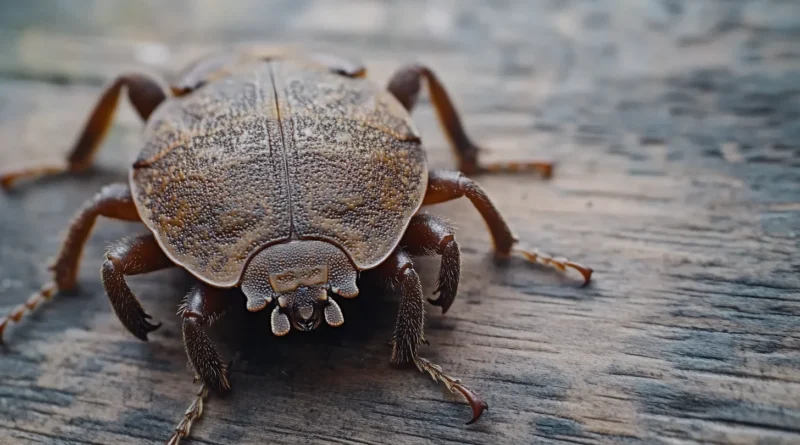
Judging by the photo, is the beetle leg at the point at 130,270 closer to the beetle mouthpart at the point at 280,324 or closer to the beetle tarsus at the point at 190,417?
the beetle tarsus at the point at 190,417

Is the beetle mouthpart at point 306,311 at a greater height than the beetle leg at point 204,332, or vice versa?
the beetle mouthpart at point 306,311

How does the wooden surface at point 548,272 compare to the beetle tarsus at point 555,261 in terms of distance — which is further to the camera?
the beetle tarsus at point 555,261

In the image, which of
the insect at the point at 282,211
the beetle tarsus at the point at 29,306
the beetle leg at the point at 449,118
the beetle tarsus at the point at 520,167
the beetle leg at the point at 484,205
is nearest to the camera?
the insect at the point at 282,211

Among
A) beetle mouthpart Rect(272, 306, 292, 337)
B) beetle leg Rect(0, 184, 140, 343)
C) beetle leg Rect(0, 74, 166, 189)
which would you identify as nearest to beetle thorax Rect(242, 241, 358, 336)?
beetle mouthpart Rect(272, 306, 292, 337)

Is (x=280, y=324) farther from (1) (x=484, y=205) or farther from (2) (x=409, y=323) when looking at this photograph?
(1) (x=484, y=205)

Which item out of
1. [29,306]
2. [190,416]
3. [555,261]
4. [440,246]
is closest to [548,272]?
[555,261]

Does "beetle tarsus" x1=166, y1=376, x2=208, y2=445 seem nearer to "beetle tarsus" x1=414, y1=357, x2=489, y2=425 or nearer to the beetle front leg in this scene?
the beetle front leg

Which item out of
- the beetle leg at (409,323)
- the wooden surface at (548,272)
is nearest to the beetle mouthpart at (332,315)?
the beetle leg at (409,323)
